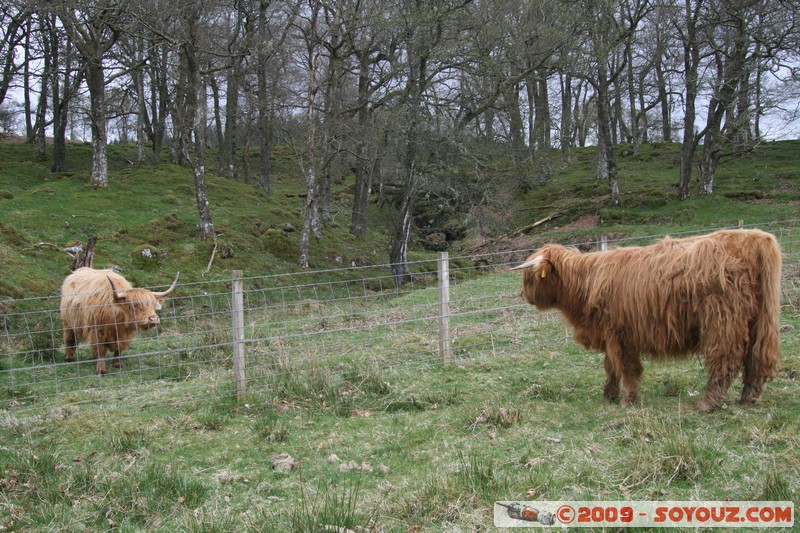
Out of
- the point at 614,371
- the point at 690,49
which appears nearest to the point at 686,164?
the point at 690,49

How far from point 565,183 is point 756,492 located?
31.3 meters

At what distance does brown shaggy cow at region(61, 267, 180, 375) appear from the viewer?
8797 millimetres

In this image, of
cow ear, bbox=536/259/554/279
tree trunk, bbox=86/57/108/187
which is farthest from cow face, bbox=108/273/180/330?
tree trunk, bbox=86/57/108/187

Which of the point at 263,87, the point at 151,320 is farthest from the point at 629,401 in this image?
the point at 263,87

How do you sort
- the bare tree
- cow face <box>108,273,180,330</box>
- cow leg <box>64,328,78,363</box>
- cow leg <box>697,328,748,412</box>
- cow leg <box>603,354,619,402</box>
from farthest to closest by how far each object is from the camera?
the bare tree
cow leg <box>64,328,78,363</box>
cow face <box>108,273,180,330</box>
cow leg <box>603,354,619,402</box>
cow leg <box>697,328,748,412</box>

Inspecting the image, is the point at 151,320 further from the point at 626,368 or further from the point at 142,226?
the point at 142,226

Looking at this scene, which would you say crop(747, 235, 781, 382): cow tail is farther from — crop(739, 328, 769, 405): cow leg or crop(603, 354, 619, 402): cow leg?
crop(603, 354, 619, 402): cow leg

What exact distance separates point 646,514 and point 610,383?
9.18 ft

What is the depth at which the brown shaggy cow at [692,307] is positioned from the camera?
4.83m

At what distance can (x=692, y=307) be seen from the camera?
502cm

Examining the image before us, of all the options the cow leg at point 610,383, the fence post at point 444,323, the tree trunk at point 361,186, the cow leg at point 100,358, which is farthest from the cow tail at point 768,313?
the tree trunk at point 361,186

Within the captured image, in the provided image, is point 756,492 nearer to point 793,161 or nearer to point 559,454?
point 559,454

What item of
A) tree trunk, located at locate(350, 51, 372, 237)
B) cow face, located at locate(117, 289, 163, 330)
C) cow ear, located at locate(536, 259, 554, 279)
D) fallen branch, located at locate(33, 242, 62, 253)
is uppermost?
tree trunk, located at locate(350, 51, 372, 237)

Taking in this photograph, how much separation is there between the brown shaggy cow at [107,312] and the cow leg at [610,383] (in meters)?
6.12
